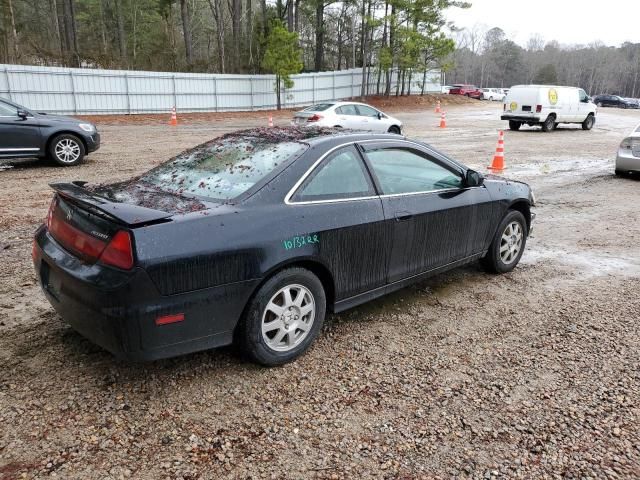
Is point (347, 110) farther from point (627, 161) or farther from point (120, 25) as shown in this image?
point (120, 25)

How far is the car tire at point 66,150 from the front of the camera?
35.0 feet

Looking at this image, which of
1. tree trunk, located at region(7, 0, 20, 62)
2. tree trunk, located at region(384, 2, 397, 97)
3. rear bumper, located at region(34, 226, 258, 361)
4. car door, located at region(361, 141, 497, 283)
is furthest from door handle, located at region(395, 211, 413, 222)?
tree trunk, located at region(384, 2, 397, 97)

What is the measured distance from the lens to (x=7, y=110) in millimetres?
10133

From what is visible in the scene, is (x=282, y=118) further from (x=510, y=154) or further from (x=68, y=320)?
(x=68, y=320)

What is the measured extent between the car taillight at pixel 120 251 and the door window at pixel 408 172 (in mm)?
1967

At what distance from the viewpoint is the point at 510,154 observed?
15445mm

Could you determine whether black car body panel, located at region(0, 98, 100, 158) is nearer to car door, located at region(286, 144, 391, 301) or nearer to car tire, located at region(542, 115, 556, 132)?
car door, located at region(286, 144, 391, 301)

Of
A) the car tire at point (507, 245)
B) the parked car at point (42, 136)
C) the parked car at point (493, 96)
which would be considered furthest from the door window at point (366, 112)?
the parked car at point (493, 96)

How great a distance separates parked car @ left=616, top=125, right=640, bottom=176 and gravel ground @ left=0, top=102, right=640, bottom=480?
7.51 meters

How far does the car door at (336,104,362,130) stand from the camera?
57.3 ft

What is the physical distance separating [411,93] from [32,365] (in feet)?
159

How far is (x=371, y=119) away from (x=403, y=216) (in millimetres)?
14769

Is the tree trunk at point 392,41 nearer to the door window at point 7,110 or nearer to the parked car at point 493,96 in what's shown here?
the parked car at point 493,96

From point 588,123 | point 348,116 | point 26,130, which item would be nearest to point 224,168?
point 26,130
